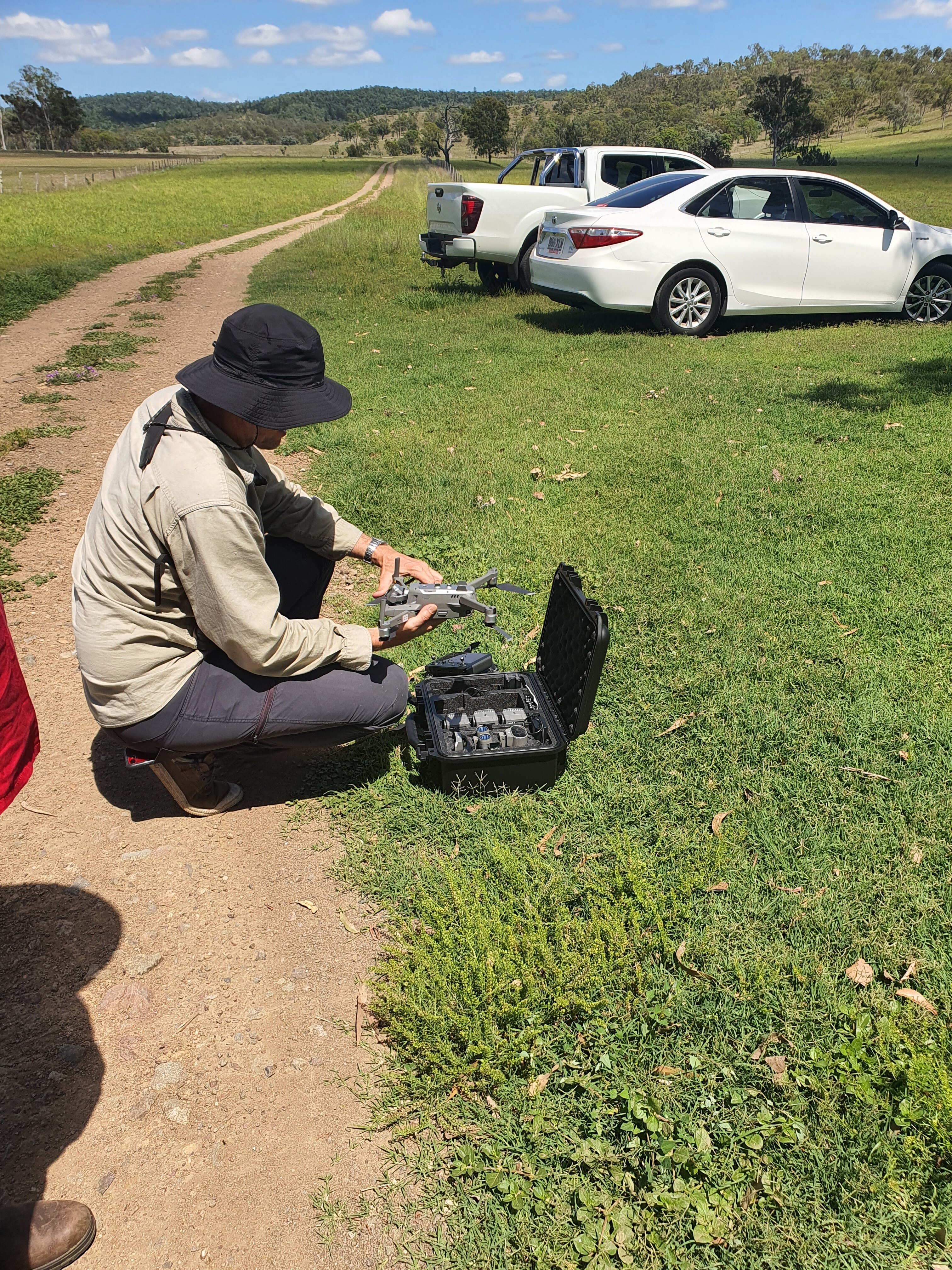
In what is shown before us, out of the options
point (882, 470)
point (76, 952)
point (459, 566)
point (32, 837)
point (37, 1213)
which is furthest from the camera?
point (882, 470)

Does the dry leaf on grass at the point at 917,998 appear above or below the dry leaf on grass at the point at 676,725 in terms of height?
below

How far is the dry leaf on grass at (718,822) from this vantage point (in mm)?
2998

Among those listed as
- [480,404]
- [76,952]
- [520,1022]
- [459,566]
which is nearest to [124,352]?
[480,404]

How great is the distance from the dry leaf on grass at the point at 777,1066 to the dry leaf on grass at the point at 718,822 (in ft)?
2.66

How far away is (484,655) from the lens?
365cm

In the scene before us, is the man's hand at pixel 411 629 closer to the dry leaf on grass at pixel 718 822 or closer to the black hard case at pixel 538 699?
the black hard case at pixel 538 699

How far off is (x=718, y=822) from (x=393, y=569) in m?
1.52

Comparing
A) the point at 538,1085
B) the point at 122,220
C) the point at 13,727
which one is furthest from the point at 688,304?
the point at 122,220

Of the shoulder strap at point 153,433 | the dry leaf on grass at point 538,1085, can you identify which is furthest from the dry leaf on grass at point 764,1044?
the shoulder strap at point 153,433

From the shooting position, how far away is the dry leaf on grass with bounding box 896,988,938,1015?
2.37 m

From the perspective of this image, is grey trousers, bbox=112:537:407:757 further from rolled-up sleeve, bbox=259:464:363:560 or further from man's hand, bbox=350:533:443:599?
rolled-up sleeve, bbox=259:464:363:560

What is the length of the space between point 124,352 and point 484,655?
8462 mm

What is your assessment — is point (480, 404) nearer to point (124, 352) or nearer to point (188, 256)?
point (124, 352)

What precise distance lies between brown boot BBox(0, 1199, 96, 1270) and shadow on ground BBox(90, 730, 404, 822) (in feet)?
4.79
